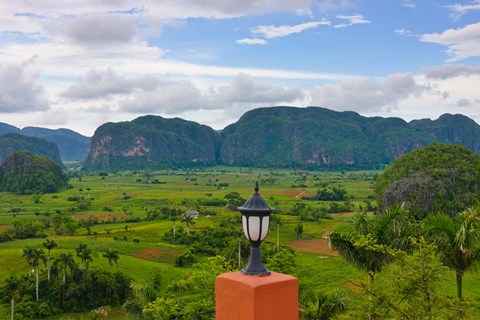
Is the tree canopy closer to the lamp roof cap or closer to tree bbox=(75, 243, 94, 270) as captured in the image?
tree bbox=(75, 243, 94, 270)

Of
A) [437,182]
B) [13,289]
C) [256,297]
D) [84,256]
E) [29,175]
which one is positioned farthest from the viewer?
[29,175]

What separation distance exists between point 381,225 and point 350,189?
86998 millimetres

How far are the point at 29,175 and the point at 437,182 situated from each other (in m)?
87.3

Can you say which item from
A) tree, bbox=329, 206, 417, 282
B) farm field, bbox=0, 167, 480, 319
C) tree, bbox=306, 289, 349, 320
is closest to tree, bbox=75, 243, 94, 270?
farm field, bbox=0, 167, 480, 319

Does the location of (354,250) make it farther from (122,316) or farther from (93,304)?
(93,304)

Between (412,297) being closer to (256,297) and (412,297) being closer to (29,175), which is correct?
(256,297)

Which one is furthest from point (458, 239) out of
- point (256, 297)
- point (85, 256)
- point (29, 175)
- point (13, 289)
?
point (29, 175)

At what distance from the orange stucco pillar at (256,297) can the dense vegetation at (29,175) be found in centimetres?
10001

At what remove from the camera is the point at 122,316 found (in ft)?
87.7

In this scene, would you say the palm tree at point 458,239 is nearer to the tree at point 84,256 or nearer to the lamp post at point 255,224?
the lamp post at point 255,224

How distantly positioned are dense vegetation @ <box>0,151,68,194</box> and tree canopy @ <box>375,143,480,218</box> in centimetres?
7502

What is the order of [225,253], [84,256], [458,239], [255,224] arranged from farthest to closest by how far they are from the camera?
1. [225,253]
2. [84,256]
3. [458,239]
4. [255,224]

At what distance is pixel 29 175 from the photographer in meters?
103

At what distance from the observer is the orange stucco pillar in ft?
13.1
